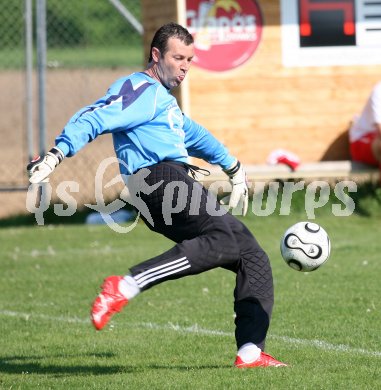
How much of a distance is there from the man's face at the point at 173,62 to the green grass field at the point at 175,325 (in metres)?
1.67

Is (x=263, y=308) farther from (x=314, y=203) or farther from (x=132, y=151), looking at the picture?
(x=314, y=203)

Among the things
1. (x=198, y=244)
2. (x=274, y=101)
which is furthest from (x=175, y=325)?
(x=274, y=101)

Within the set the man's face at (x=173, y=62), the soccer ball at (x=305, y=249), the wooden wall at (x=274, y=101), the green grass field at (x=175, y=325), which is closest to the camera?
the green grass field at (x=175, y=325)

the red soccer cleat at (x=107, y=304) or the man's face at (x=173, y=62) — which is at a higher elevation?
the man's face at (x=173, y=62)

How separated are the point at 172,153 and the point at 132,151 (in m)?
0.23

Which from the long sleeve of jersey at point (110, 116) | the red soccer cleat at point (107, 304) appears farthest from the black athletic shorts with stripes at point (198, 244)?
the long sleeve of jersey at point (110, 116)

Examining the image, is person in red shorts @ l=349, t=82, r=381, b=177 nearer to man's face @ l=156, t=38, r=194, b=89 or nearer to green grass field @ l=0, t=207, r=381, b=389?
green grass field @ l=0, t=207, r=381, b=389

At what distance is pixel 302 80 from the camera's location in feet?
46.9

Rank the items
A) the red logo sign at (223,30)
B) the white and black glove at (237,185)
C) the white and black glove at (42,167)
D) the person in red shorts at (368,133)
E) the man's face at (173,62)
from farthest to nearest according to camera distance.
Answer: the red logo sign at (223,30)
the person in red shorts at (368,133)
the white and black glove at (237,185)
the man's face at (173,62)
the white and black glove at (42,167)

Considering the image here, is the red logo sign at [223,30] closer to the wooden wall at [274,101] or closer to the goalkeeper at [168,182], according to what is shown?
the wooden wall at [274,101]

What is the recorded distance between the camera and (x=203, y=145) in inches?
265

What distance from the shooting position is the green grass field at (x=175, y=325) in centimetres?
606

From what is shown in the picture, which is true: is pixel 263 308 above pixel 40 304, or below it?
above

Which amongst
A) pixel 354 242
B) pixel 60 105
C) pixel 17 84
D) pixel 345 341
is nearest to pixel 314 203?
pixel 354 242
